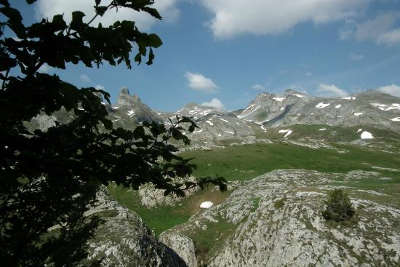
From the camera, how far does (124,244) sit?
1631 cm

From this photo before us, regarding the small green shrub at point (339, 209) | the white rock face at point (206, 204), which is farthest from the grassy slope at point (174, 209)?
the small green shrub at point (339, 209)

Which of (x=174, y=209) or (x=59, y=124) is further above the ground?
(x=59, y=124)

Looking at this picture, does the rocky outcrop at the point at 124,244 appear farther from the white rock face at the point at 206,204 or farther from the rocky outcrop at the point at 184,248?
the white rock face at the point at 206,204

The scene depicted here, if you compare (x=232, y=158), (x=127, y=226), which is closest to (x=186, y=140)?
(x=127, y=226)

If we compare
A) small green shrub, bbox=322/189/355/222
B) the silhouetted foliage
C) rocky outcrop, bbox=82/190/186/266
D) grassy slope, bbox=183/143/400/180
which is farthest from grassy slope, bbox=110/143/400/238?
the silhouetted foliage

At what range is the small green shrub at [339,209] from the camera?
78.7ft

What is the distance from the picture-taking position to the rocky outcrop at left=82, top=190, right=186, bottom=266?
51.0 feet

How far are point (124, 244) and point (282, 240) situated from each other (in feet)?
45.1

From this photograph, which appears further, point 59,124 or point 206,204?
point 206,204

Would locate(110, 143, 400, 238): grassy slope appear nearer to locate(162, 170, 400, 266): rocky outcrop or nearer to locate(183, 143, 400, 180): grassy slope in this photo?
locate(183, 143, 400, 180): grassy slope

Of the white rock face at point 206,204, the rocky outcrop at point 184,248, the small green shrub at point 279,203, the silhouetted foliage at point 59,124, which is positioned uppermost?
the silhouetted foliage at point 59,124

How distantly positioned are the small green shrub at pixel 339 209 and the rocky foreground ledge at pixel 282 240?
47 cm

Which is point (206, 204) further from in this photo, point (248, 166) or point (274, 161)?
point (274, 161)

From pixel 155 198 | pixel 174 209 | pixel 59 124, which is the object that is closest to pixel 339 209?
pixel 59 124
